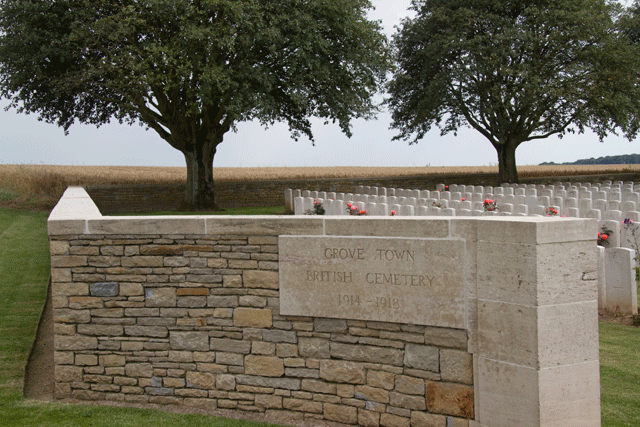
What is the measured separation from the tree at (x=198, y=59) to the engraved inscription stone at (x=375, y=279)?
1205 cm

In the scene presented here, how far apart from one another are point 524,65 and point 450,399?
68.2 feet

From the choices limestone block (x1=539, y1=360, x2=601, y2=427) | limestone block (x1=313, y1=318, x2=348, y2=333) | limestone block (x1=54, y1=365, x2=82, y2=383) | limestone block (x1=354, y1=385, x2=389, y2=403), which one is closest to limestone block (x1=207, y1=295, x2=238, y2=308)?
limestone block (x1=313, y1=318, x2=348, y2=333)

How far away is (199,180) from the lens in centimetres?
1986

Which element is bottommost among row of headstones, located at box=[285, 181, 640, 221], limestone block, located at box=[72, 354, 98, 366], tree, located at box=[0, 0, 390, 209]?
limestone block, located at box=[72, 354, 98, 366]

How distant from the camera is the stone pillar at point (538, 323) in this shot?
3785 mm

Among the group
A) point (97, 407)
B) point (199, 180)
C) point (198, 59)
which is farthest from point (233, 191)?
point (97, 407)

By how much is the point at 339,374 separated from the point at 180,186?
1879 centimetres

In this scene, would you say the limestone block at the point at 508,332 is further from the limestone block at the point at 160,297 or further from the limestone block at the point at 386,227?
the limestone block at the point at 160,297

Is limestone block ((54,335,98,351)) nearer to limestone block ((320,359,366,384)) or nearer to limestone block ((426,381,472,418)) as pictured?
limestone block ((320,359,366,384))

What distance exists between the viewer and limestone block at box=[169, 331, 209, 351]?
4.98 meters

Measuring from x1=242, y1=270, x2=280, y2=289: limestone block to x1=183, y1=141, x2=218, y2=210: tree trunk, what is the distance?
1534cm

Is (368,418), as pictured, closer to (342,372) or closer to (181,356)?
(342,372)

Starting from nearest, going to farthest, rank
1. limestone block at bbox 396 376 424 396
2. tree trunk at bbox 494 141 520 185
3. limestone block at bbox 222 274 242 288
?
1. limestone block at bbox 396 376 424 396
2. limestone block at bbox 222 274 242 288
3. tree trunk at bbox 494 141 520 185

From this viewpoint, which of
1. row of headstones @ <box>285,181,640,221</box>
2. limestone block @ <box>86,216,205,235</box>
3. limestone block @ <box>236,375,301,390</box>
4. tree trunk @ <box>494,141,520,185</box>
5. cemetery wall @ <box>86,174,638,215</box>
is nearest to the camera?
limestone block @ <box>236,375,301,390</box>
